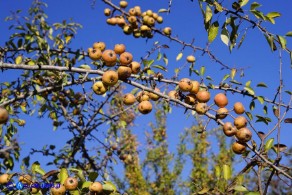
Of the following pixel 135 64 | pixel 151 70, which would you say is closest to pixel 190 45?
pixel 151 70

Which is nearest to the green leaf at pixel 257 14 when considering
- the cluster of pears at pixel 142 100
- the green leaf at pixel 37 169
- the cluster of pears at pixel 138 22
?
the cluster of pears at pixel 142 100

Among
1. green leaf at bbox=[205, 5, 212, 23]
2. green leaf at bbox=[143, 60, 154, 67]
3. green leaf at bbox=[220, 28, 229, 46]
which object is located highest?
green leaf at bbox=[143, 60, 154, 67]

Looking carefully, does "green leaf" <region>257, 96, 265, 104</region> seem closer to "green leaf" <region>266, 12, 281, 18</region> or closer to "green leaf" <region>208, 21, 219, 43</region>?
"green leaf" <region>266, 12, 281, 18</region>

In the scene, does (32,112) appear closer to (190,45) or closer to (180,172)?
(190,45)

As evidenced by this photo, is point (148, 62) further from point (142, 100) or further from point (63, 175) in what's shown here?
point (63, 175)

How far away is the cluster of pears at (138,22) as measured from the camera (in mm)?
5639

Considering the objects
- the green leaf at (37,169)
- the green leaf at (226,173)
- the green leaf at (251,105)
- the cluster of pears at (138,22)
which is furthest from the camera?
the cluster of pears at (138,22)

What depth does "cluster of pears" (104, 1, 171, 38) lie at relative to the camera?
5639 mm

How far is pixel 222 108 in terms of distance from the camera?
289 cm

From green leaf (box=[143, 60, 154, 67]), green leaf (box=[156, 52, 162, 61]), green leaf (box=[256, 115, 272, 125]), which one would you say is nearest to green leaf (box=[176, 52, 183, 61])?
green leaf (box=[156, 52, 162, 61])

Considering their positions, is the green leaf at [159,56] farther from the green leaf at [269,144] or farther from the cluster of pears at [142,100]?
the green leaf at [269,144]

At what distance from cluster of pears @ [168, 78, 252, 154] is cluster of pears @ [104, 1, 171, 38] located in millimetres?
2466

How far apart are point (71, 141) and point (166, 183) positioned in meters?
6.92

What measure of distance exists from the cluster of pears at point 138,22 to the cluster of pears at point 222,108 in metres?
2.47
